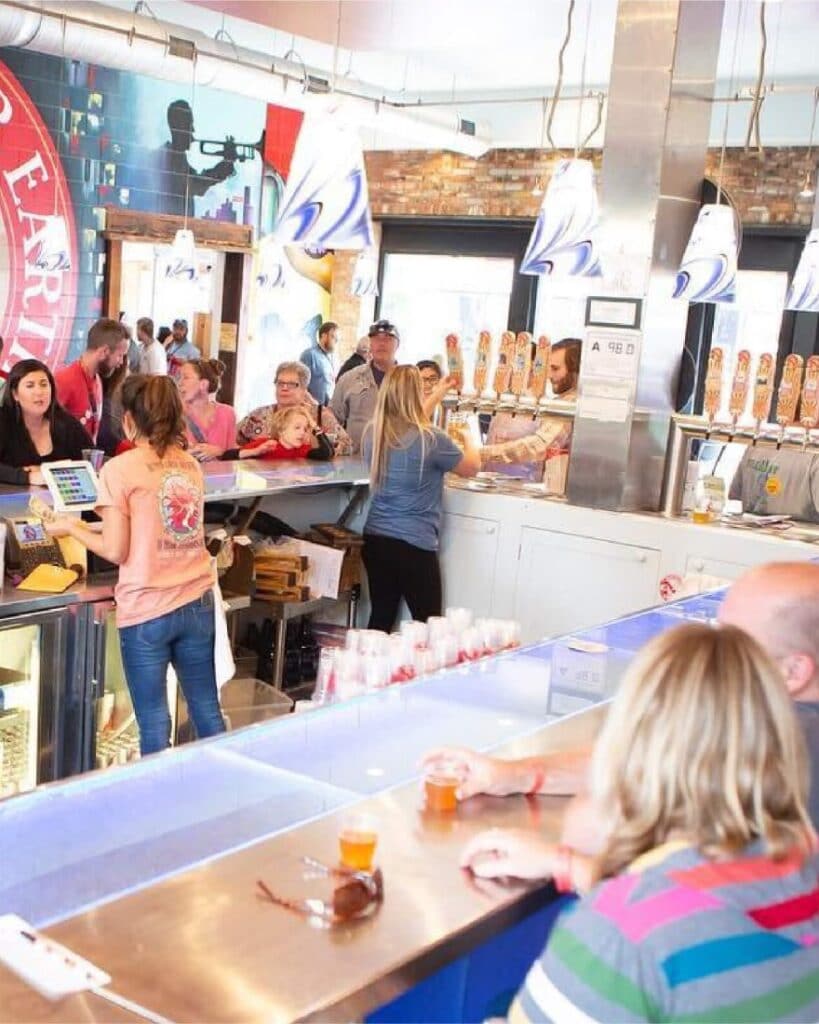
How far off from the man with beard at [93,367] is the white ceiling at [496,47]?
1.99 meters

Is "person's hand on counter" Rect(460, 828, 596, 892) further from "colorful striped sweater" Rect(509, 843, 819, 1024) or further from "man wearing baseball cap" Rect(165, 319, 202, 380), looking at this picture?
"man wearing baseball cap" Rect(165, 319, 202, 380)

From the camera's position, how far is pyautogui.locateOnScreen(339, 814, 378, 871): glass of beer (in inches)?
80.4

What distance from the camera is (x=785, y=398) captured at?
17.6 feet

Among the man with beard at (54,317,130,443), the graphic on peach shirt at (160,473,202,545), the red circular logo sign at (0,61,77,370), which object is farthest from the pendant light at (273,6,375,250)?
the red circular logo sign at (0,61,77,370)

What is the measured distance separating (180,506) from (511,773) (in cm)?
212

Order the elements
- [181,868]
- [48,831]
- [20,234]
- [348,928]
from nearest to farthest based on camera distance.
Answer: [348,928] → [181,868] → [48,831] → [20,234]

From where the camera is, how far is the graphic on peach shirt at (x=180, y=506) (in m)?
4.24

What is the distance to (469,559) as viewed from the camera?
239 inches

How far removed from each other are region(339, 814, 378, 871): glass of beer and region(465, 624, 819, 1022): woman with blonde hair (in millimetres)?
470

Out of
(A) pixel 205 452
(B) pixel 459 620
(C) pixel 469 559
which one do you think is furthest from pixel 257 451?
(B) pixel 459 620

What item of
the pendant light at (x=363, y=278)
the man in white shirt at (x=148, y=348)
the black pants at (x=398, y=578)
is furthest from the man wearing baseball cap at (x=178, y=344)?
the black pants at (x=398, y=578)

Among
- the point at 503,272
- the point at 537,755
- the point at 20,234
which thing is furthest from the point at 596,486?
the point at 503,272

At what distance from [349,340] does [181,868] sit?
39.1 ft

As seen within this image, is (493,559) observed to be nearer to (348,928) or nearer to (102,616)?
(102,616)
